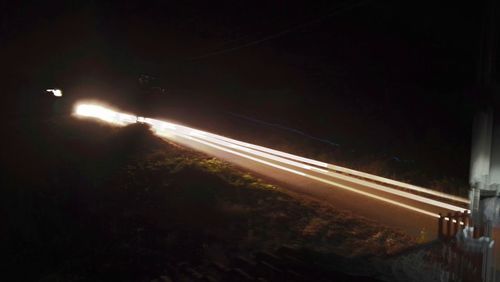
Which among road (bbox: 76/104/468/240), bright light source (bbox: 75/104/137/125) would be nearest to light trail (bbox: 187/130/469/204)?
road (bbox: 76/104/468/240)

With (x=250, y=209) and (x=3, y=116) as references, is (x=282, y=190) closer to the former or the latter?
(x=250, y=209)

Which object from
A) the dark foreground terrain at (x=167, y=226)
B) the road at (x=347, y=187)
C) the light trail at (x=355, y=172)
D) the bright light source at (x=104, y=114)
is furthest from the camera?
the bright light source at (x=104, y=114)

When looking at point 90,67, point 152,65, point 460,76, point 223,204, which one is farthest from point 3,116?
point 460,76

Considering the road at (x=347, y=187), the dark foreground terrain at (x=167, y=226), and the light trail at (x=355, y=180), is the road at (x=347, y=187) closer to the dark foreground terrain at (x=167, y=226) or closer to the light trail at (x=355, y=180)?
the light trail at (x=355, y=180)

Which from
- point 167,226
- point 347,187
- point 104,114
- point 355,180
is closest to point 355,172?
point 355,180

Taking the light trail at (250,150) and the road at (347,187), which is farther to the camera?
the light trail at (250,150)

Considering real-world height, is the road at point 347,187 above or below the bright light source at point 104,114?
below

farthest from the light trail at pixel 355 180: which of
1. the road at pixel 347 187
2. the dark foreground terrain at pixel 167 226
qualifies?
the dark foreground terrain at pixel 167 226
